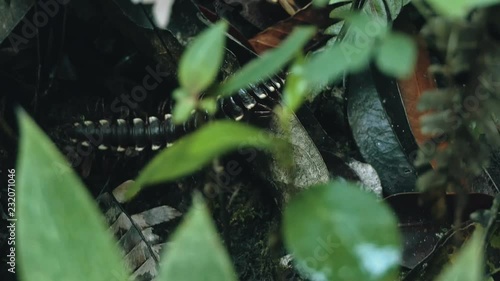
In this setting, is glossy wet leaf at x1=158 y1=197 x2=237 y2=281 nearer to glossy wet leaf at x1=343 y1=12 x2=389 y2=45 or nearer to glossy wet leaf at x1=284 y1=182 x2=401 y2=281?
glossy wet leaf at x1=284 y1=182 x2=401 y2=281

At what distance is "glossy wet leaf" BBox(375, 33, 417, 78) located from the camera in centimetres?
58

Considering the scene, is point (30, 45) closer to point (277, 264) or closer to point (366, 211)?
point (277, 264)

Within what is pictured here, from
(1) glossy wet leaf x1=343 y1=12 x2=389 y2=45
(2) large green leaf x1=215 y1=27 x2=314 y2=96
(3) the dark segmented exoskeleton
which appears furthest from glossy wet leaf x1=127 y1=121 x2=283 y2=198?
(3) the dark segmented exoskeleton

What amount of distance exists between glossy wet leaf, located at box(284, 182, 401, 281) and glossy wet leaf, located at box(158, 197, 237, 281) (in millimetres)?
64

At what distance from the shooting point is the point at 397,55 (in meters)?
0.59

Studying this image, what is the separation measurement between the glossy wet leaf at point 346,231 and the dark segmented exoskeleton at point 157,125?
Answer: 0.76 meters

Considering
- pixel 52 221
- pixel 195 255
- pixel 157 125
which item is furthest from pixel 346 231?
pixel 157 125

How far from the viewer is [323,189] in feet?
1.99

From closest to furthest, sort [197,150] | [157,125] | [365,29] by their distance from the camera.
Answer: [197,150], [365,29], [157,125]

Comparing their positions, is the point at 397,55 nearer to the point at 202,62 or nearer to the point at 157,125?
the point at 202,62

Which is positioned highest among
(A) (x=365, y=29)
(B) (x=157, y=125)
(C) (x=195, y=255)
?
(A) (x=365, y=29)

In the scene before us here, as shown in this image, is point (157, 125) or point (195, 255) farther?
point (157, 125)

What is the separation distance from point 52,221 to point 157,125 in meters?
0.85

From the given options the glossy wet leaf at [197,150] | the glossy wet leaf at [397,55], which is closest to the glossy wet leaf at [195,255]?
the glossy wet leaf at [197,150]
